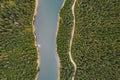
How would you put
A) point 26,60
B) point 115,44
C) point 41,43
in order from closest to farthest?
point 115,44
point 26,60
point 41,43

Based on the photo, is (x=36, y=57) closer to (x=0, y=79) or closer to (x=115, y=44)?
(x=0, y=79)

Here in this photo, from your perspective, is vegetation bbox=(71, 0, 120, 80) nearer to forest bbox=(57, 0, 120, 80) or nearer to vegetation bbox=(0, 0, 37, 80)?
forest bbox=(57, 0, 120, 80)

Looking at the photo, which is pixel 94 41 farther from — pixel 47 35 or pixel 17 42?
pixel 17 42

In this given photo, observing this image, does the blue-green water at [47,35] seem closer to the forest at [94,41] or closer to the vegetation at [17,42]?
the vegetation at [17,42]

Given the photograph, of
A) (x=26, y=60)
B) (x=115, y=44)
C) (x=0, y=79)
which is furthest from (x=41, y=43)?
(x=115, y=44)

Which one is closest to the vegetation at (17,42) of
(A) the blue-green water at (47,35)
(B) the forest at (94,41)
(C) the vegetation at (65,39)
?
(A) the blue-green water at (47,35)

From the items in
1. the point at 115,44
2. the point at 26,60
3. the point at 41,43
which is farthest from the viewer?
the point at 41,43
